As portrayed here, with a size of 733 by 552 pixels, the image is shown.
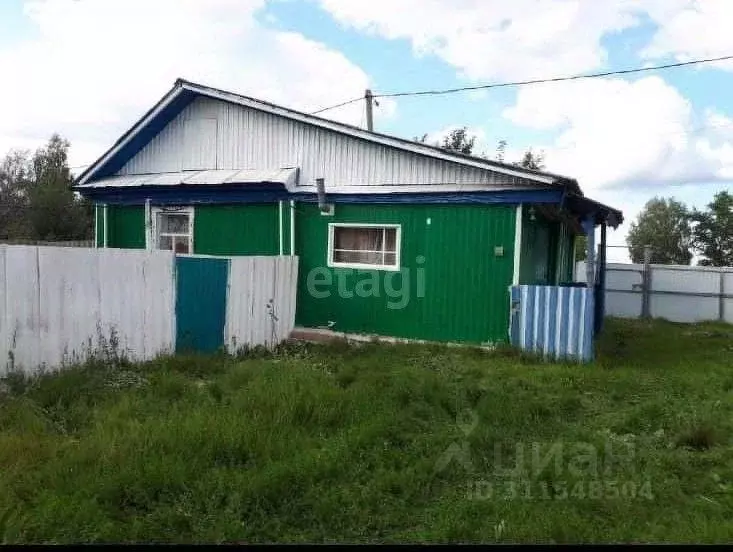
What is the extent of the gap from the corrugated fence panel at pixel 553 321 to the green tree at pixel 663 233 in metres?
→ 20.1

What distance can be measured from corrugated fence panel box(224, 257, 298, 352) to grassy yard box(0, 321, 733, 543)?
1.50 metres

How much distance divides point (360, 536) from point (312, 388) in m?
2.19

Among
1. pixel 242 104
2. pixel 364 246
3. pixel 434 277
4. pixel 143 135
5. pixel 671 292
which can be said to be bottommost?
pixel 671 292

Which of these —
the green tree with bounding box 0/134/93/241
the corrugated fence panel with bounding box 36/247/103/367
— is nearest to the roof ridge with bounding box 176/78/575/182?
the corrugated fence panel with bounding box 36/247/103/367

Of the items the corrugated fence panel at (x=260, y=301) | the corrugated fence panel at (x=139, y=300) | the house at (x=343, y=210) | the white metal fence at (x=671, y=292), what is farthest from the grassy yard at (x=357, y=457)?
the white metal fence at (x=671, y=292)

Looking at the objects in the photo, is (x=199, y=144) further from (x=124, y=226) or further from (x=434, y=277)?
(x=434, y=277)

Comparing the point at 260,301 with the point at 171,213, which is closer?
the point at 260,301

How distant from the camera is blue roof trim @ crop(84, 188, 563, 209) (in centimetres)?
848

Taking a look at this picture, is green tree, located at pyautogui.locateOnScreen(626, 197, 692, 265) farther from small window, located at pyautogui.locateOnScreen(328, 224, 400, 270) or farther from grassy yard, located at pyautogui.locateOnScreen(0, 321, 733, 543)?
grassy yard, located at pyautogui.locateOnScreen(0, 321, 733, 543)

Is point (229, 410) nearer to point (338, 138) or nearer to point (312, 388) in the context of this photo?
point (312, 388)

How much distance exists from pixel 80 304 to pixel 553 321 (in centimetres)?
588

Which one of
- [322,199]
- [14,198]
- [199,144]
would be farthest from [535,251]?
[14,198]

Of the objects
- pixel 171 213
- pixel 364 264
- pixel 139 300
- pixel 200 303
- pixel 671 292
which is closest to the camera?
pixel 139 300

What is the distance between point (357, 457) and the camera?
169 inches
